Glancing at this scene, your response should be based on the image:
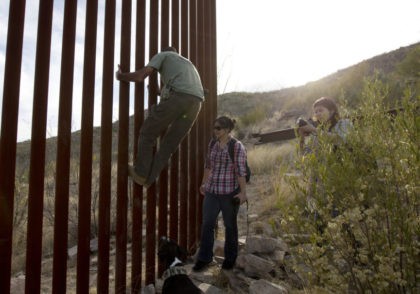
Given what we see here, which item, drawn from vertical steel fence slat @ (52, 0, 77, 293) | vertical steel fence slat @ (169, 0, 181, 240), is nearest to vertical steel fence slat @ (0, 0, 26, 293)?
vertical steel fence slat @ (52, 0, 77, 293)

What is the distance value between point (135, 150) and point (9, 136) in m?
1.38

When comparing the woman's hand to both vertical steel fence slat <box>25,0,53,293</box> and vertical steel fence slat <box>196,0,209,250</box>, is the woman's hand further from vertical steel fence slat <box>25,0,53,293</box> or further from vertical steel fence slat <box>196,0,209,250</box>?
vertical steel fence slat <box>25,0,53,293</box>

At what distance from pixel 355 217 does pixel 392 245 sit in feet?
0.96

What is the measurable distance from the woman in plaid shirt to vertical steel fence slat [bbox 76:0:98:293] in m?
1.36

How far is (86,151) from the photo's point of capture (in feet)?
10.0

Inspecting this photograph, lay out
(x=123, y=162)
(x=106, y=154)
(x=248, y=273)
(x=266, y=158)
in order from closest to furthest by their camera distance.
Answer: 1. (x=106, y=154)
2. (x=123, y=162)
3. (x=248, y=273)
4. (x=266, y=158)

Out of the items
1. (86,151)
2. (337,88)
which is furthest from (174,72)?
(337,88)

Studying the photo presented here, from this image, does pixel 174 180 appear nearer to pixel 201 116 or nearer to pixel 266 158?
pixel 201 116

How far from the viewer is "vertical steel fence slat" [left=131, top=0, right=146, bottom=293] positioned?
3.62 m

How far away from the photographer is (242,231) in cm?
556

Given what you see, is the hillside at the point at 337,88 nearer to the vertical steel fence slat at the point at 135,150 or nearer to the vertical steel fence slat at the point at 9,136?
the vertical steel fence slat at the point at 135,150

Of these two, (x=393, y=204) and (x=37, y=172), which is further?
(x=37, y=172)

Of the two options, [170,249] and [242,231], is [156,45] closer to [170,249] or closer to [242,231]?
[170,249]

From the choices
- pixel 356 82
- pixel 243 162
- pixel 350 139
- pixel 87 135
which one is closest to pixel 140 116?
pixel 87 135
